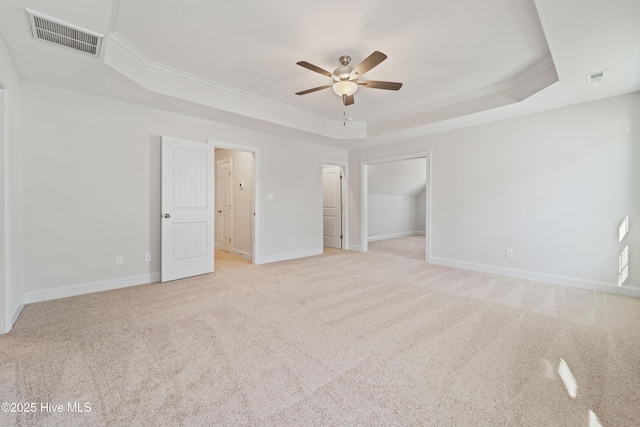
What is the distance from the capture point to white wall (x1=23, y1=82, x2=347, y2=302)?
298cm

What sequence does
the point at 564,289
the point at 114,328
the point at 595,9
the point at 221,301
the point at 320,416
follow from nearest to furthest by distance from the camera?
the point at 320,416 → the point at 595,9 → the point at 114,328 → the point at 221,301 → the point at 564,289

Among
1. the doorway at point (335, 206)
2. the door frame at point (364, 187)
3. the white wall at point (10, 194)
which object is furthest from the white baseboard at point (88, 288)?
the door frame at point (364, 187)

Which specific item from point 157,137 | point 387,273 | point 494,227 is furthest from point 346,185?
point 157,137

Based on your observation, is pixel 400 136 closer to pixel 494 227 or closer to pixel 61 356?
pixel 494 227

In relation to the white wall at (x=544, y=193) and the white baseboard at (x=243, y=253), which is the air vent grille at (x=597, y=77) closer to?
the white wall at (x=544, y=193)

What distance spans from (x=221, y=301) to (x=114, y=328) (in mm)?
969

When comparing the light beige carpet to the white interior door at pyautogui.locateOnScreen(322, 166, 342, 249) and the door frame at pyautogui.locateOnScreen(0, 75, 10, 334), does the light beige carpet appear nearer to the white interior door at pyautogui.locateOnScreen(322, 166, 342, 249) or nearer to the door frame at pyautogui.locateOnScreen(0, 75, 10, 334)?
the door frame at pyautogui.locateOnScreen(0, 75, 10, 334)

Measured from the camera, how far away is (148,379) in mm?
1665

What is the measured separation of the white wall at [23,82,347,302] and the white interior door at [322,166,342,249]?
3222 millimetres

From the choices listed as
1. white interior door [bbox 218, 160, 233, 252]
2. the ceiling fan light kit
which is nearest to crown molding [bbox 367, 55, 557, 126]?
the ceiling fan light kit

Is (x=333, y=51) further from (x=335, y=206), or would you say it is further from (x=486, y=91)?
(x=335, y=206)

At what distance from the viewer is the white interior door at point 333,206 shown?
6.71 metres

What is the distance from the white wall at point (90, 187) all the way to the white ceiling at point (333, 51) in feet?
0.88

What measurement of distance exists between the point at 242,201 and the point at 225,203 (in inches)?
38.0
